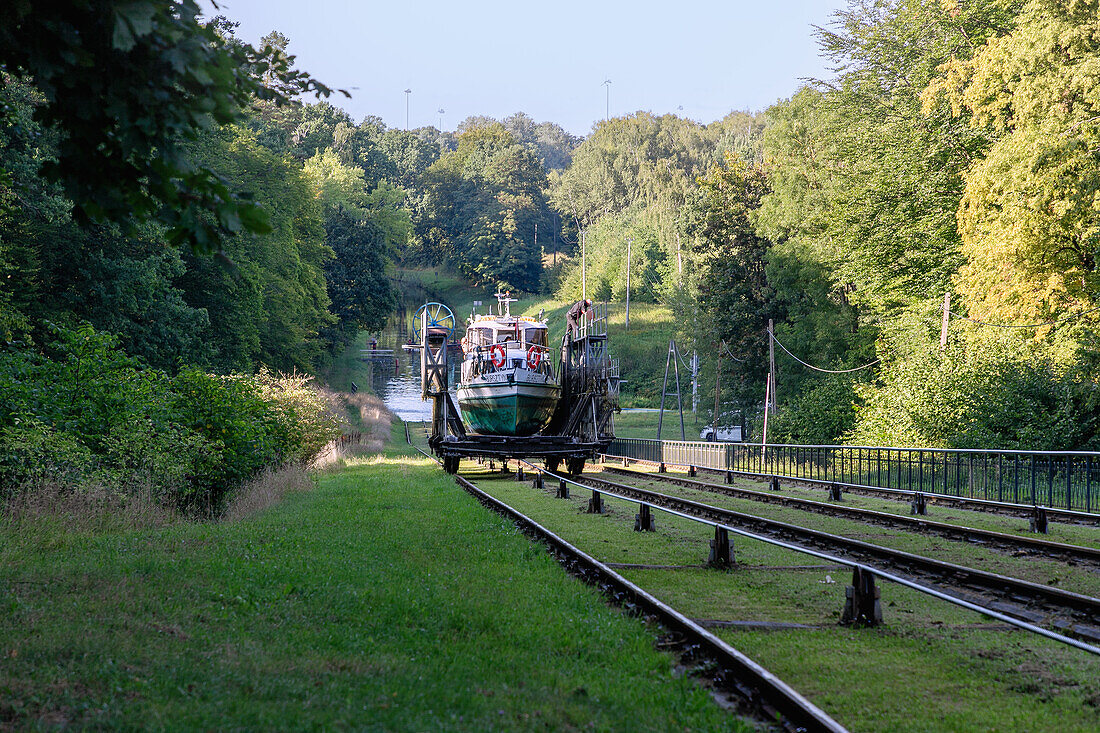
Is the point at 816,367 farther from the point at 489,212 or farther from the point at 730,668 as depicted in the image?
the point at 489,212

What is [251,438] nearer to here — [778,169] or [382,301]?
[778,169]

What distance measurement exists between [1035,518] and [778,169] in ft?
137

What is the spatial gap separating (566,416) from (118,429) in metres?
16.2

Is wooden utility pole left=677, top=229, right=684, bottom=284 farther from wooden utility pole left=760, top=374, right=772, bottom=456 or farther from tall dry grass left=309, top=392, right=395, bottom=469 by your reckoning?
wooden utility pole left=760, top=374, right=772, bottom=456

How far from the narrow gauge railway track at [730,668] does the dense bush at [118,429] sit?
26.0 feet

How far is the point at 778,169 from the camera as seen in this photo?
53.8 meters


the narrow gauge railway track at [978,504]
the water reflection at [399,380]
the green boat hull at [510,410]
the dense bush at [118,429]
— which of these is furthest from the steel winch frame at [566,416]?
the water reflection at [399,380]

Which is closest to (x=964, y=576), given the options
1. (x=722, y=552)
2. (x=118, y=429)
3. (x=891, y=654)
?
(x=722, y=552)

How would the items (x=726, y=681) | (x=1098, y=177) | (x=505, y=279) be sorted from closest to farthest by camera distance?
(x=726, y=681) < (x=1098, y=177) < (x=505, y=279)

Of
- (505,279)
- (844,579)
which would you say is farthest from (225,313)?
(505,279)

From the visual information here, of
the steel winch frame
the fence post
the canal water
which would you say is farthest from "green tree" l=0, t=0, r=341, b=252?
the canal water

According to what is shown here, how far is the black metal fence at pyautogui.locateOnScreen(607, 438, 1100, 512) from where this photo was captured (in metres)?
16.7

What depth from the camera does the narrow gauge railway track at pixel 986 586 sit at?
8430 millimetres

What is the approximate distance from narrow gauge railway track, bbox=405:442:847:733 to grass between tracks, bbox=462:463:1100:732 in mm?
374
